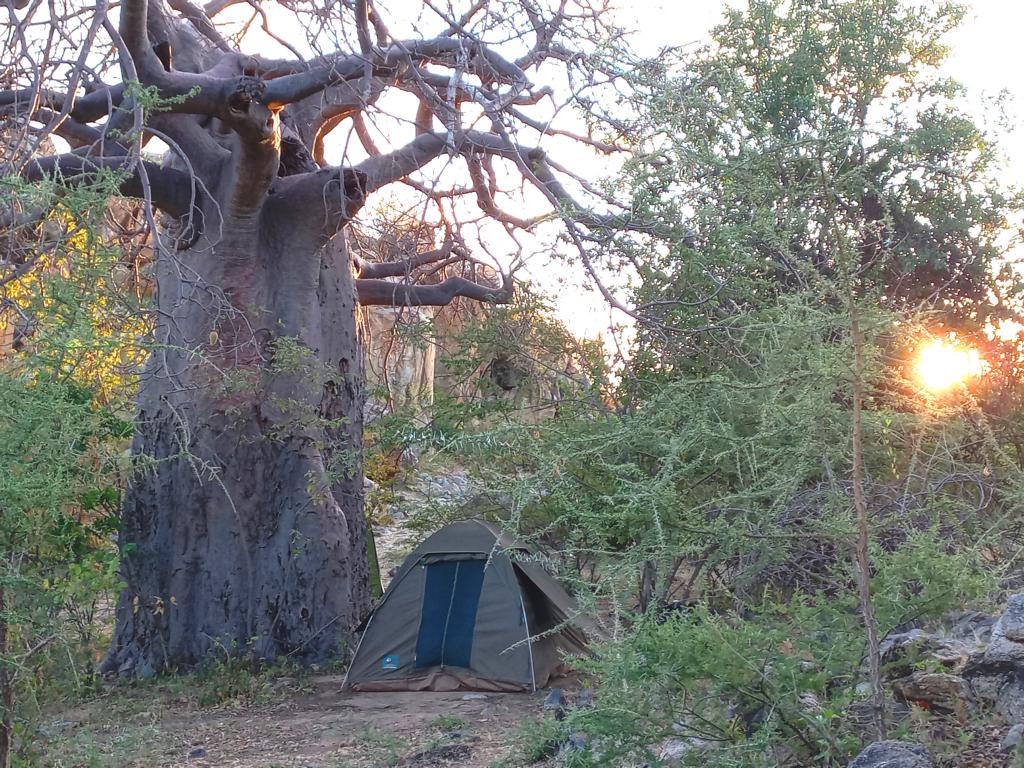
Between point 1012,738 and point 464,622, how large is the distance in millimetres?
5406

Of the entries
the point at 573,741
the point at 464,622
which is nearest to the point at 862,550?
the point at 573,741

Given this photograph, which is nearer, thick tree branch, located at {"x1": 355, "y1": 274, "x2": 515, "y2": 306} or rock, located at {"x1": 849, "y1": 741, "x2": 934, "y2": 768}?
rock, located at {"x1": 849, "y1": 741, "x2": 934, "y2": 768}

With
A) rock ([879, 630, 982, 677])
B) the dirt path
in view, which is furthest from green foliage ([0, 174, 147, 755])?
rock ([879, 630, 982, 677])

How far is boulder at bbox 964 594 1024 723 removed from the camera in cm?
443

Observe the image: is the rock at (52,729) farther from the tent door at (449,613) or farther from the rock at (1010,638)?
the rock at (1010,638)

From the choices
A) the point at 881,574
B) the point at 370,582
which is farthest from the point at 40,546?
the point at 370,582

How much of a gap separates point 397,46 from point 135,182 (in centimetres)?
254

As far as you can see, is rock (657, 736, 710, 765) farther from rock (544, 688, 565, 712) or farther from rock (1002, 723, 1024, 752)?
rock (544, 688, 565, 712)

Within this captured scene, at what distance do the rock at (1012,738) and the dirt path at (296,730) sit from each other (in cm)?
251

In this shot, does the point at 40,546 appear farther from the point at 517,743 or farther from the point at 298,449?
the point at 298,449

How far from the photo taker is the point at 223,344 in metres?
9.17

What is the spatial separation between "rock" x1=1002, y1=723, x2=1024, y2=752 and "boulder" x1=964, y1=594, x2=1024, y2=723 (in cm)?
18

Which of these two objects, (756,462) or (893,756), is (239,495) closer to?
(756,462)

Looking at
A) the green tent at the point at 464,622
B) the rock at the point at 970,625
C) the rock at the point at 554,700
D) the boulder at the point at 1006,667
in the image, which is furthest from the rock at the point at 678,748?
the green tent at the point at 464,622
